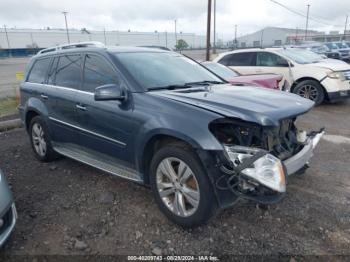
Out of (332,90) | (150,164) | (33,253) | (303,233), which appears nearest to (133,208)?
(150,164)

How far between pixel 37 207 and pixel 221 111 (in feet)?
7.61

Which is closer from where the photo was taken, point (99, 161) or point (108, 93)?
point (108, 93)

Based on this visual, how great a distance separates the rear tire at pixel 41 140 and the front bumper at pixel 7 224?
199 cm

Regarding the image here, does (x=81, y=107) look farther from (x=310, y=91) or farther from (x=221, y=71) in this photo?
(x=310, y=91)

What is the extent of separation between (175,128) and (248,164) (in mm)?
718

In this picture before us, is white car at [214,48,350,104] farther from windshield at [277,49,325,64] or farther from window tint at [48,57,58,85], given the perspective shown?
window tint at [48,57,58,85]

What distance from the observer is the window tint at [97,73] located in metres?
3.65

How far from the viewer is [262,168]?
2.63 meters

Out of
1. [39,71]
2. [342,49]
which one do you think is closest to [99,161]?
[39,71]

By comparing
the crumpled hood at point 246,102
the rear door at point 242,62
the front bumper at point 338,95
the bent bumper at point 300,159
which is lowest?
the front bumper at point 338,95

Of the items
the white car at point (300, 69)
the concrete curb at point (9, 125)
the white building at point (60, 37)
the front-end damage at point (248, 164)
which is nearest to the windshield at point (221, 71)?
the white car at point (300, 69)

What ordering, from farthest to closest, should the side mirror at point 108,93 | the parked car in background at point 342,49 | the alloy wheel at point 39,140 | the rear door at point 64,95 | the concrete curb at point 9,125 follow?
Result: the parked car in background at point 342,49 → the concrete curb at point 9,125 → the alloy wheel at point 39,140 → the rear door at point 64,95 → the side mirror at point 108,93

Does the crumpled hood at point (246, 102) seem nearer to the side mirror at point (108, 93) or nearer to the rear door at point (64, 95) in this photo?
the side mirror at point (108, 93)

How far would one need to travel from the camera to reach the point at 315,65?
8703 mm
